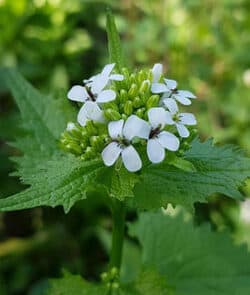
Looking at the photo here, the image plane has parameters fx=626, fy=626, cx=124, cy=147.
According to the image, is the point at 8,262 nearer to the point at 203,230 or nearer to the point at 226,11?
the point at 203,230

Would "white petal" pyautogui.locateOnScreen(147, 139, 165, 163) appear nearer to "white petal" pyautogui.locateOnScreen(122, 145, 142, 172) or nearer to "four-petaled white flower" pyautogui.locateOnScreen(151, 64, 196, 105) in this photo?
"white petal" pyautogui.locateOnScreen(122, 145, 142, 172)

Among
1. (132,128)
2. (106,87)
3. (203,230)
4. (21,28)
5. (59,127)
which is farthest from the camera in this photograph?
(21,28)

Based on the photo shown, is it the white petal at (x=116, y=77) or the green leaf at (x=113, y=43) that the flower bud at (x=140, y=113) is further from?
the green leaf at (x=113, y=43)

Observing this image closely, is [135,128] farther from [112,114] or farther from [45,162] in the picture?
[45,162]

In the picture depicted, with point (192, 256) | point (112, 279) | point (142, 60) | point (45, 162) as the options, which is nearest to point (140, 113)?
point (45, 162)

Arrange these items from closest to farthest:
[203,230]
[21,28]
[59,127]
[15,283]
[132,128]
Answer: [132,128], [59,127], [203,230], [15,283], [21,28]

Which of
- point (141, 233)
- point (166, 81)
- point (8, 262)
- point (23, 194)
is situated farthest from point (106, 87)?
point (8, 262)

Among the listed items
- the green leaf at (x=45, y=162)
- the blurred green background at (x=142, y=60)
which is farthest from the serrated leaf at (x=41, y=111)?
the blurred green background at (x=142, y=60)

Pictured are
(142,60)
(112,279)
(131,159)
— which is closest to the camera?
(131,159)
